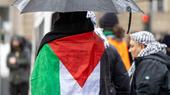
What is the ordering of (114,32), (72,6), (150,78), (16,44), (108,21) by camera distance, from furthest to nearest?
(16,44)
(114,32)
(108,21)
(150,78)
(72,6)

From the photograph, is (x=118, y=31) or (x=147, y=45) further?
(x=118, y=31)

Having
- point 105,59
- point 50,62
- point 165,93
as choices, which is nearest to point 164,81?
point 165,93

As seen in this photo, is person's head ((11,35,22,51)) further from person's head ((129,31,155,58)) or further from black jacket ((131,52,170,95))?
black jacket ((131,52,170,95))

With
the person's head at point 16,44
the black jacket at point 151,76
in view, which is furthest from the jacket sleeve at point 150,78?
the person's head at point 16,44

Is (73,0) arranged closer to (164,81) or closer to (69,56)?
(69,56)

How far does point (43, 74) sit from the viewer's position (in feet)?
18.4

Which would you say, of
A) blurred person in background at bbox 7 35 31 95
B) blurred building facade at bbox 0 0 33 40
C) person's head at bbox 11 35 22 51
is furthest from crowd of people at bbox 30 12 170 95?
blurred building facade at bbox 0 0 33 40

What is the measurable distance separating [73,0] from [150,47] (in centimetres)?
145

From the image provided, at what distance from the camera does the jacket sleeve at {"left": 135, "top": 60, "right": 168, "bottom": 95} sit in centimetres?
651

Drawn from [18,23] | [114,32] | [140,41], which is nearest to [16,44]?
[114,32]

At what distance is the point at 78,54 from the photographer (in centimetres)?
569

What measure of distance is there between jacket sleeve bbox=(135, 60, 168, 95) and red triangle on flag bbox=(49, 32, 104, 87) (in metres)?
0.88

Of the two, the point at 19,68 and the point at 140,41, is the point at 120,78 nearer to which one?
the point at 140,41

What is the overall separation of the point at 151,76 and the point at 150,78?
2 cm
